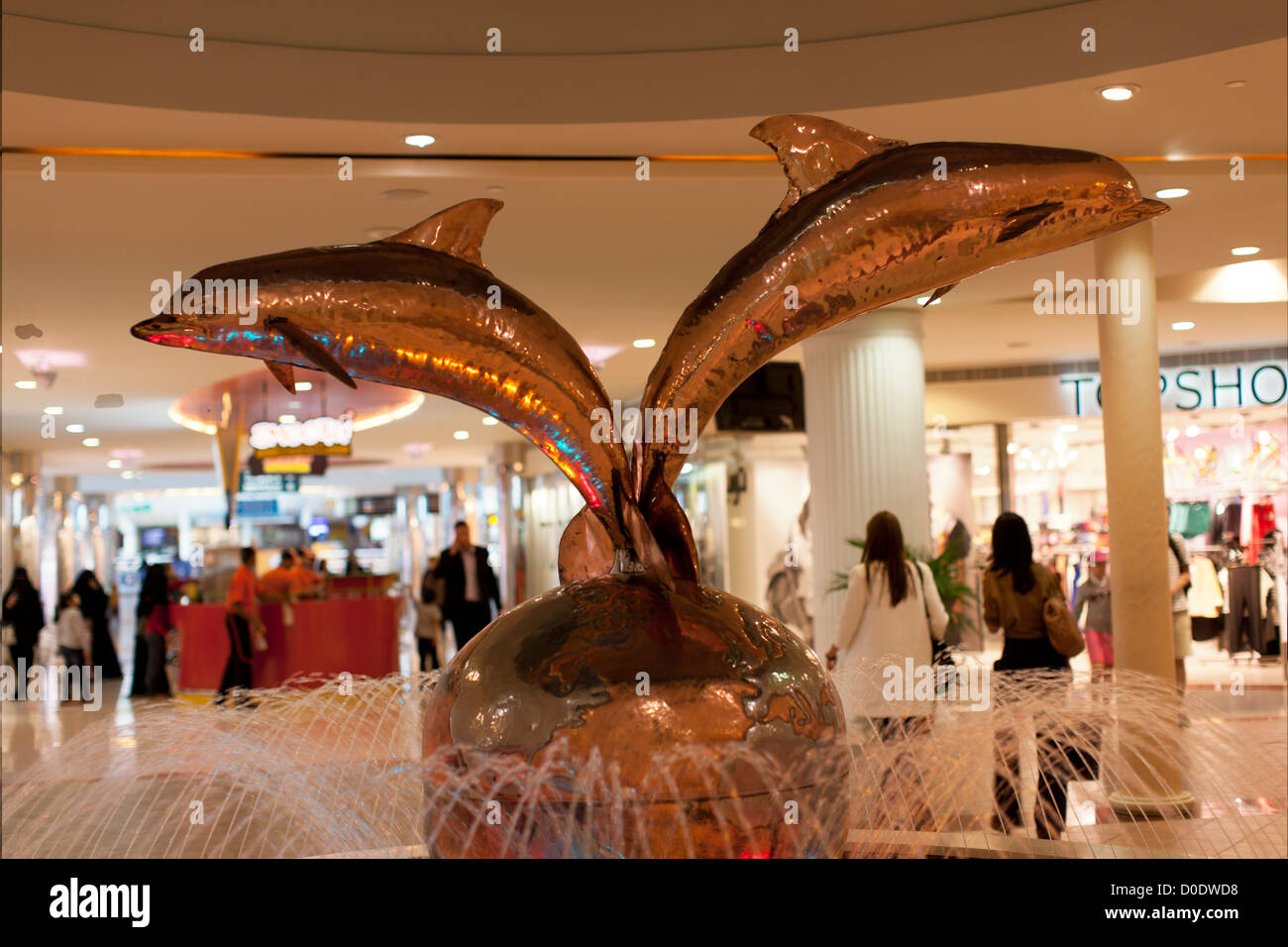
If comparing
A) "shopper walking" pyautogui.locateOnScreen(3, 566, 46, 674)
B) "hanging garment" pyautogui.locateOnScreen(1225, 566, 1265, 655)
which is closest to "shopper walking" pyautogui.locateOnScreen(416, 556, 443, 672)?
"shopper walking" pyautogui.locateOnScreen(3, 566, 46, 674)

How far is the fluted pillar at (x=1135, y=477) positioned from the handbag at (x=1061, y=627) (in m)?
1.60

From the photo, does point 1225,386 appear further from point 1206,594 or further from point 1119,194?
point 1119,194

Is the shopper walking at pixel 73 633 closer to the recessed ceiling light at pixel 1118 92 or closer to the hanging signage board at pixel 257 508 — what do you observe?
the recessed ceiling light at pixel 1118 92

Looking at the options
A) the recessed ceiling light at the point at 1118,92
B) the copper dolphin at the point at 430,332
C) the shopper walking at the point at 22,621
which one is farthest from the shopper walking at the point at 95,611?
the copper dolphin at the point at 430,332

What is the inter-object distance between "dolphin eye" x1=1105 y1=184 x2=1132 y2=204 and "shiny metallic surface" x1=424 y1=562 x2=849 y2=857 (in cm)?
91

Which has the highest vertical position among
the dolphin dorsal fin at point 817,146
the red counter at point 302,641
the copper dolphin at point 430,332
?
the dolphin dorsal fin at point 817,146

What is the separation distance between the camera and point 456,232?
2.16m

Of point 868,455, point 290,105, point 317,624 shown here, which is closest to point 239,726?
point 290,105

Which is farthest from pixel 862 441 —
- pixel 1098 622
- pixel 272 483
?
pixel 272 483

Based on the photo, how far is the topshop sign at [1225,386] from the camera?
1462cm

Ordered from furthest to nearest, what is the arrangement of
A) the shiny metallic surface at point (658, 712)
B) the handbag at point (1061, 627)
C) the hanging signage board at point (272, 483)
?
the hanging signage board at point (272, 483) < the handbag at point (1061, 627) < the shiny metallic surface at point (658, 712)

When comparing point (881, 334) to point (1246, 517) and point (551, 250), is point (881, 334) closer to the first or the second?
point (551, 250)
